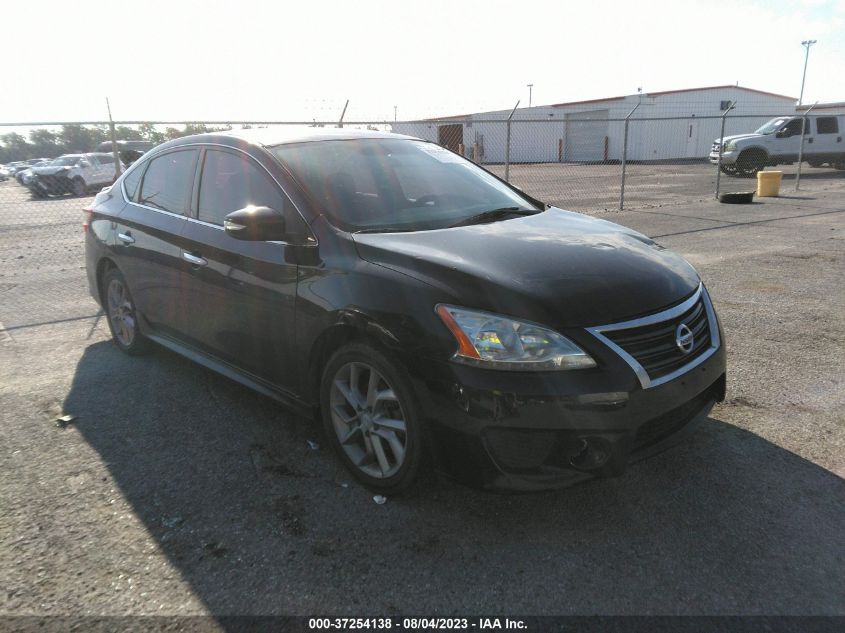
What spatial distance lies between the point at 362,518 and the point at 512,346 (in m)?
1.02

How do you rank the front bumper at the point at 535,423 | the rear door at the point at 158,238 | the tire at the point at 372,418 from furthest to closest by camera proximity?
the rear door at the point at 158,238, the tire at the point at 372,418, the front bumper at the point at 535,423

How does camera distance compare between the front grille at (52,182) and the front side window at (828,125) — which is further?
the front side window at (828,125)

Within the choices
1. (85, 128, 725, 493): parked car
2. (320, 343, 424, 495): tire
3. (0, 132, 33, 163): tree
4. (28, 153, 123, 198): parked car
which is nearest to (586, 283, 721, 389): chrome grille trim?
(85, 128, 725, 493): parked car

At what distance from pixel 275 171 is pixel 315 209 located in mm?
383

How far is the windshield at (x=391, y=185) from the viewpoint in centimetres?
323

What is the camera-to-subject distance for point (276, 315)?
3.19 m

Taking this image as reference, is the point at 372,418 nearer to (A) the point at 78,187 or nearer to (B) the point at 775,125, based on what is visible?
(A) the point at 78,187

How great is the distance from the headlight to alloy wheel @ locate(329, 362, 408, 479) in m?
0.43

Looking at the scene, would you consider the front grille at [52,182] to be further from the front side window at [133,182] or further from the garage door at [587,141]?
the garage door at [587,141]

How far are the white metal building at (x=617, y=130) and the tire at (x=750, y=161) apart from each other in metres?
15.1

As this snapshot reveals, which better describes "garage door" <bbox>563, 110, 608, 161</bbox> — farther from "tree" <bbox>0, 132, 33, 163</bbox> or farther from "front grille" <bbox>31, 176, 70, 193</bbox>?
"tree" <bbox>0, 132, 33, 163</bbox>

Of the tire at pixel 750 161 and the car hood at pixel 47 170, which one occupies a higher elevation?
the car hood at pixel 47 170

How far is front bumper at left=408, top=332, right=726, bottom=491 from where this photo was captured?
7.80 ft

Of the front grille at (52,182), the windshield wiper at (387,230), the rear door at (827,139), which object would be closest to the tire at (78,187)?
the front grille at (52,182)
